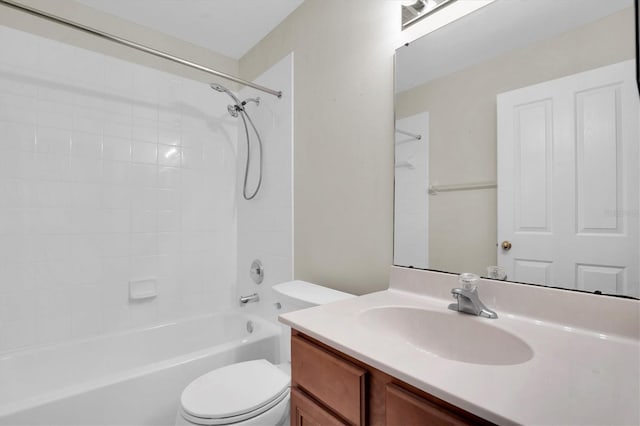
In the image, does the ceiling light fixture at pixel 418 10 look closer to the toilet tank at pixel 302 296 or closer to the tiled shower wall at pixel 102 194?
A: the toilet tank at pixel 302 296

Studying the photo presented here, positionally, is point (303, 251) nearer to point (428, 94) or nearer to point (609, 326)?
point (428, 94)

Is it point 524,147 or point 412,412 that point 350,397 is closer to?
point 412,412

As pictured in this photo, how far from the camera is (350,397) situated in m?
0.69

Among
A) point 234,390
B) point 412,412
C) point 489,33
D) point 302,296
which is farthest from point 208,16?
point 412,412

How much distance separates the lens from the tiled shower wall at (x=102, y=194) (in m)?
1.61

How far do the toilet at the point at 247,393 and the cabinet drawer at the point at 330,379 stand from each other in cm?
34

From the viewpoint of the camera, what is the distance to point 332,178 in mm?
1542

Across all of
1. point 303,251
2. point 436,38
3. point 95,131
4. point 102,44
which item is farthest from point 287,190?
point 102,44

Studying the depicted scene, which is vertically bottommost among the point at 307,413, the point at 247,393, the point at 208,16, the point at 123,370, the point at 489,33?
the point at 123,370

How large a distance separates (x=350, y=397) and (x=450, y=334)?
388 millimetres

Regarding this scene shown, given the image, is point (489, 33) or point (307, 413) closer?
point (307, 413)

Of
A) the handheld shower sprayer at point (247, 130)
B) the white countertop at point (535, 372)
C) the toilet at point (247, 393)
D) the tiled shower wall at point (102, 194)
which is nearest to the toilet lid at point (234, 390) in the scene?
the toilet at point (247, 393)

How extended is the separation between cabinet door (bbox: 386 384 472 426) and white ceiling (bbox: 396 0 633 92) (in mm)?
1027

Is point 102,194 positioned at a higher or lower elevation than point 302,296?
higher
